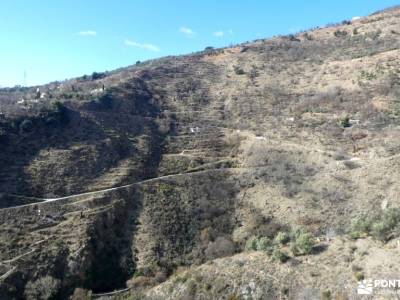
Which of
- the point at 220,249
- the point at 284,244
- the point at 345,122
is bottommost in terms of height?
the point at 220,249

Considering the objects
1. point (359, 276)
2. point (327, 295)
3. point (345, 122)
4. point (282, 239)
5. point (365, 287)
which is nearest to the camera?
point (365, 287)

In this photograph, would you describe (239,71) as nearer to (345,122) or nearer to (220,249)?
(345,122)

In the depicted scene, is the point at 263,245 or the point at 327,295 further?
the point at 263,245

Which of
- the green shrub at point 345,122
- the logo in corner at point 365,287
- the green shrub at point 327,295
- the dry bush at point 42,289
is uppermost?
the green shrub at point 345,122

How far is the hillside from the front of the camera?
29531mm

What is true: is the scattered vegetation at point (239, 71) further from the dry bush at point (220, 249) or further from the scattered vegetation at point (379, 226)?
the scattered vegetation at point (379, 226)

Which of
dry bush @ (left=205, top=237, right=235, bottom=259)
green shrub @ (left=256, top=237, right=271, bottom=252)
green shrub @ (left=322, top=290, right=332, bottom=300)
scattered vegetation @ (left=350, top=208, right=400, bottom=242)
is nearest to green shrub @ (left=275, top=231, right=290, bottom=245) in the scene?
green shrub @ (left=256, top=237, right=271, bottom=252)

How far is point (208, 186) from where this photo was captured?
156ft

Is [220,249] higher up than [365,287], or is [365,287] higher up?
[365,287]

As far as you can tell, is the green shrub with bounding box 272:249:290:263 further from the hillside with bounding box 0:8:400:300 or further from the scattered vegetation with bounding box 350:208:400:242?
the scattered vegetation with bounding box 350:208:400:242

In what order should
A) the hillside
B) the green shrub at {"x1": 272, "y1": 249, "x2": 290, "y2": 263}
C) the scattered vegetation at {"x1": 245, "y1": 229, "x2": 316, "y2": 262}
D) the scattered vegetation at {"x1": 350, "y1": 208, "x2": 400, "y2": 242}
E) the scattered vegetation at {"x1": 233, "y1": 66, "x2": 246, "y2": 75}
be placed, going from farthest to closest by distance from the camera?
the scattered vegetation at {"x1": 233, "y1": 66, "x2": 246, "y2": 75} < the hillside < the scattered vegetation at {"x1": 245, "y1": 229, "x2": 316, "y2": 262} < the green shrub at {"x1": 272, "y1": 249, "x2": 290, "y2": 263} < the scattered vegetation at {"x1": 350, "y1": 208, "x2": 400, "y2": 242}

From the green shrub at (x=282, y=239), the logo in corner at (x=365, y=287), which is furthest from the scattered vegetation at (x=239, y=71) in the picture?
the logo in corner at (x=365, y=287)

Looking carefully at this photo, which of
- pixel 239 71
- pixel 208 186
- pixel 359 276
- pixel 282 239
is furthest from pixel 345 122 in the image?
pixel 359 276

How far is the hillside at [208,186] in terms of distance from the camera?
2953cm
